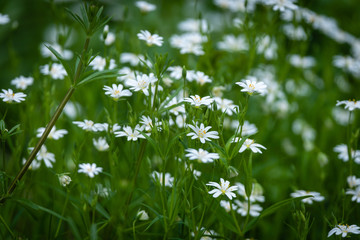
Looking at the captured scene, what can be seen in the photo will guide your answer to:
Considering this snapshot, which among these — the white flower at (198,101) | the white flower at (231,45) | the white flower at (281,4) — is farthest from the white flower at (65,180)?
the white flower at (231,45)

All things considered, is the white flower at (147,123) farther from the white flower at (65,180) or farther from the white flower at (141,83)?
the white flower at (65,180)

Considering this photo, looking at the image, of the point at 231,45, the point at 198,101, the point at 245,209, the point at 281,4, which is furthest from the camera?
the point at 231,45

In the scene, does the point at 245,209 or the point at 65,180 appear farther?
the point at 245,209

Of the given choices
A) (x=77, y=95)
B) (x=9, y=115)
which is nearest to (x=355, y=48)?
(x=77, y=95)

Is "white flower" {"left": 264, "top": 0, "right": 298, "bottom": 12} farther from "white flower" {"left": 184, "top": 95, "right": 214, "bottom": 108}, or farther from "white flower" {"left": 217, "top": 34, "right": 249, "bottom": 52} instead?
"white flower" {"left": 184, "top": 95, "right": 214, "bottom": 108}

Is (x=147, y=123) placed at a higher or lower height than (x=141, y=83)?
lower

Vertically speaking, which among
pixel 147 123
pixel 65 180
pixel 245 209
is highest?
pixel 147 123

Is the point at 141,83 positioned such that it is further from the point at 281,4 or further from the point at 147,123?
the point at 281,4

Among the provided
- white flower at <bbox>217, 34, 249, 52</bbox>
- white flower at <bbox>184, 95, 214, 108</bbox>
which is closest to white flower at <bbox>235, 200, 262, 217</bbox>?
white flower at <bbox>184, 95, 214, 108</bbox>

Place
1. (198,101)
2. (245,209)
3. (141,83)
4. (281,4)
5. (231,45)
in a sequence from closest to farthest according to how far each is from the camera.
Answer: (198,101) → (141,83) → (245,209) → (281,4) → (231,45)

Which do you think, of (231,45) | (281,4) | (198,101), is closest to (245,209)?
(198,101)

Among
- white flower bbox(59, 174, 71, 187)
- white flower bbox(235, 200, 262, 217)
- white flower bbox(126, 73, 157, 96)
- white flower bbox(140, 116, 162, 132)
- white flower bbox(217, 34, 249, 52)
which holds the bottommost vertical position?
white flower bbox(235, 200, 262, 217)
